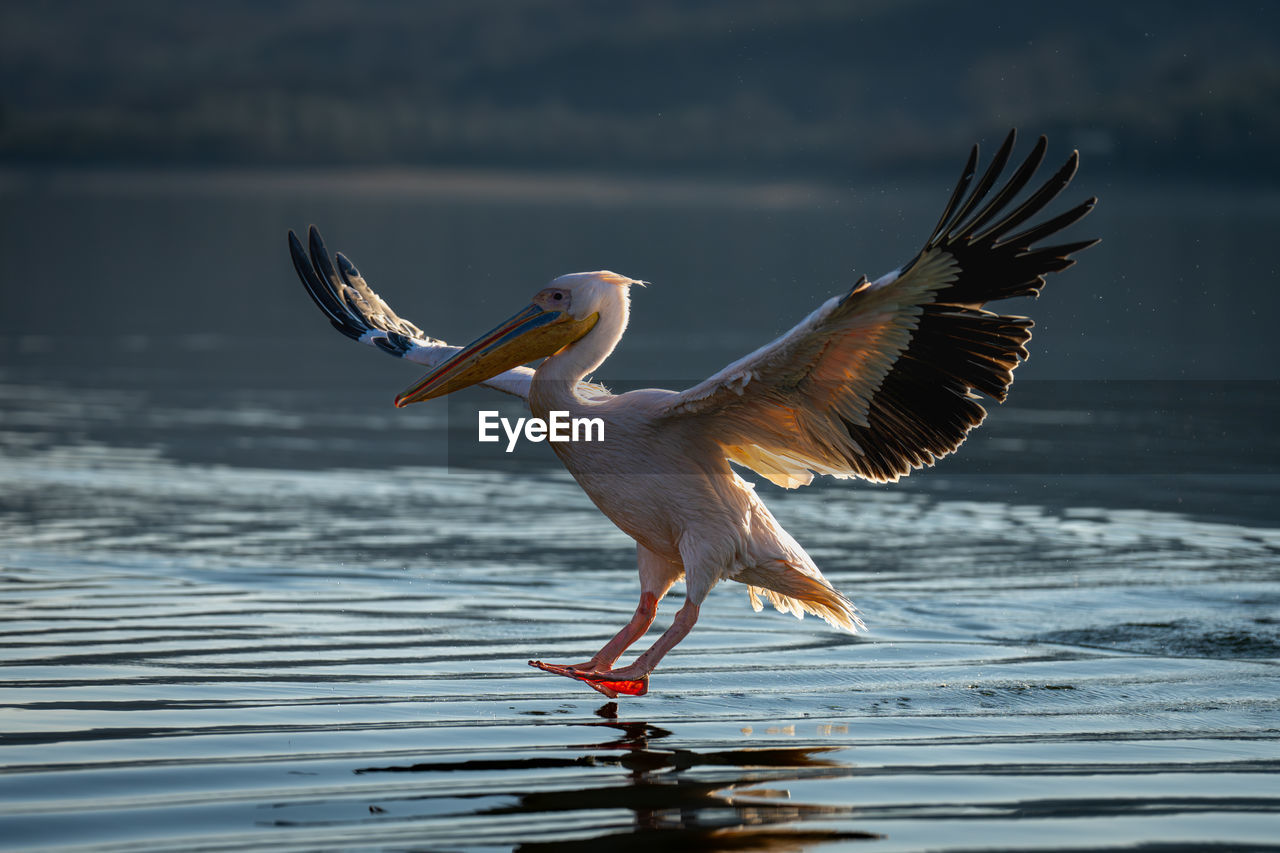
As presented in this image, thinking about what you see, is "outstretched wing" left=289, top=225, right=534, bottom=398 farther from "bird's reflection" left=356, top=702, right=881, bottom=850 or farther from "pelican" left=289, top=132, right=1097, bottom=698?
"bird's reflection" left=356, top=702, right=881, bottom=850

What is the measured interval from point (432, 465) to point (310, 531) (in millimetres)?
2825

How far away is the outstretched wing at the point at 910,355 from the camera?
6.12 meters

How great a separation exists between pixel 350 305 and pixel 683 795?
4.43 m

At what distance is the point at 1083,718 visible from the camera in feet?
20.9

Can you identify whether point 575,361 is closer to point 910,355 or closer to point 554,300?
point 554,300

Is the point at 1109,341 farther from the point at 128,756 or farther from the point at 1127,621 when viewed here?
the point at 128,756

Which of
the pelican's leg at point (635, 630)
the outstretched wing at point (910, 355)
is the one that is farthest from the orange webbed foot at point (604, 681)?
the outstretched wing at point (910, 355)

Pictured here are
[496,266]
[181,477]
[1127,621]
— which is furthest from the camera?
[496,266]

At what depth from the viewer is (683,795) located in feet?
17.7

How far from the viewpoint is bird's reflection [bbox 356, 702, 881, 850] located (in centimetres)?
498

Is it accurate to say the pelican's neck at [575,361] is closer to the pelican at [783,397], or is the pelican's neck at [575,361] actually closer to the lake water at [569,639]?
the pelican at [783,397]

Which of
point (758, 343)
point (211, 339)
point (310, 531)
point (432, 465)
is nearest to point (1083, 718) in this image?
point (310, 531)

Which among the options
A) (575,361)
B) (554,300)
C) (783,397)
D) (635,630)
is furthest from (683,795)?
(554,300)

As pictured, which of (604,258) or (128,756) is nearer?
(128,756)
